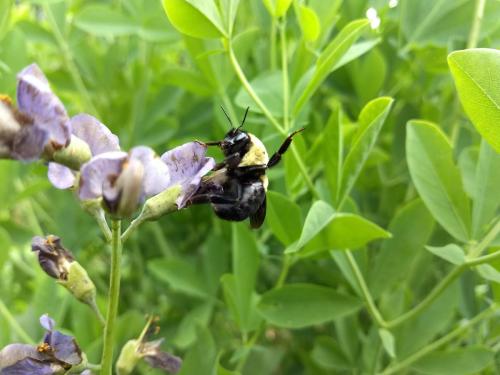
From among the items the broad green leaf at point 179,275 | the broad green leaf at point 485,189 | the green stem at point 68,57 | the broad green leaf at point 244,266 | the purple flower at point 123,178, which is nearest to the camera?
the purple flower at point 123,178

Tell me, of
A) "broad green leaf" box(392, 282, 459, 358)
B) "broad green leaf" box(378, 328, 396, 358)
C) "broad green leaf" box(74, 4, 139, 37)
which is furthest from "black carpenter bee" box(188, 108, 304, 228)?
Answer: "broad green leaf" box(74, 4, 139, 37)

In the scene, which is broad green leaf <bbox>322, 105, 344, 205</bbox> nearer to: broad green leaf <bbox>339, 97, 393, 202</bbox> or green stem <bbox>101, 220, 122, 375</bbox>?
broad green leaf <bbox>339, 97, 393, 202</bbox>

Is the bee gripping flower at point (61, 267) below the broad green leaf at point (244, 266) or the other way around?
the other way around

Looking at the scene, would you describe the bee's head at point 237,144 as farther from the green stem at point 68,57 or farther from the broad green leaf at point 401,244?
the green stem at point 68,57

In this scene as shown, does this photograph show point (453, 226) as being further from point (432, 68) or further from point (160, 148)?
point (160, 148)

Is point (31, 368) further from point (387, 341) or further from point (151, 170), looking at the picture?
point (387, 341)

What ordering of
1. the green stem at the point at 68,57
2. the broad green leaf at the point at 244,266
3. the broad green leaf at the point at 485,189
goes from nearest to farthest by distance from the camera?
the broad green leaf at the point at 485,189
the broad green leaf at the point at 244,266
the green stem at the point at 68,57

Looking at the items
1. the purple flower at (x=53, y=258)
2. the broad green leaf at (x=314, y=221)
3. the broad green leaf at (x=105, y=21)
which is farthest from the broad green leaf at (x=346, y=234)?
the broad green leaf at (x=105, y=21)
